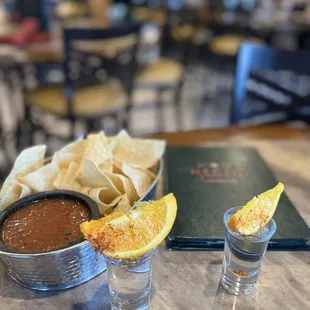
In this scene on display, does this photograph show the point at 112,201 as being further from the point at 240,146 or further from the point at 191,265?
the point at 240,146

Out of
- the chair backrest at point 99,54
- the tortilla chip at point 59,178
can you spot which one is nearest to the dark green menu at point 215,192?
the tortilla chip at point 59,178

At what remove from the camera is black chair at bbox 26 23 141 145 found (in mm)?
1619

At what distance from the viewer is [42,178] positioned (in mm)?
661

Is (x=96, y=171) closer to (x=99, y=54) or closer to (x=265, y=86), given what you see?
(x=265, y=86)

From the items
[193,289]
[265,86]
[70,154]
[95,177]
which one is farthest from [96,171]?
[265,86]

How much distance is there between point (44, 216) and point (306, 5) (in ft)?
14.0

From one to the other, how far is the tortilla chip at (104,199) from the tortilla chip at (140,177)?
46 millimetres

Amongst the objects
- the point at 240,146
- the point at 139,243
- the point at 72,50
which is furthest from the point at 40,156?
the point at 72,50

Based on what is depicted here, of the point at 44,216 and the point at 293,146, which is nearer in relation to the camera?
the point at 44,216

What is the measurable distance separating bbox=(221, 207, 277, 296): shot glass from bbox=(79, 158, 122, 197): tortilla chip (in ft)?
0.73

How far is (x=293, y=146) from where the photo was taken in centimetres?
106

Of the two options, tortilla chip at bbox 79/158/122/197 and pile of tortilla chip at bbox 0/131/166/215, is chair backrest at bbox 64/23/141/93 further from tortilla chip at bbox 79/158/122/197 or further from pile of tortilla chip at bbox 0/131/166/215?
tortilla chip at bbox 79/158/122/197

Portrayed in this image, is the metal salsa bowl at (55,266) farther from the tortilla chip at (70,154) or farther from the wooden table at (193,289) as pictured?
the tortilla chip at (70,154)

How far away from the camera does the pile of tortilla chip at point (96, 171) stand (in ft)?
2.06
